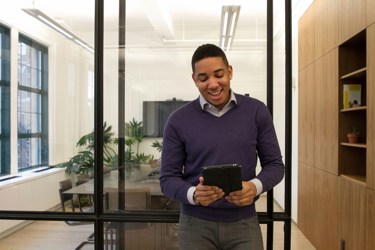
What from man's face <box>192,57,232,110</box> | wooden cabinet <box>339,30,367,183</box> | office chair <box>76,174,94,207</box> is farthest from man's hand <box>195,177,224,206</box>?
wooden cabinet <box>339,30,367,183</box>

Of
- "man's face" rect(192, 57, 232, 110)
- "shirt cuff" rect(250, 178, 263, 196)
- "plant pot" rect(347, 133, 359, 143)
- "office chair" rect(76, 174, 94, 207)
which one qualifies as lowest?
"office chair" rect(76, 174, 94, 207)

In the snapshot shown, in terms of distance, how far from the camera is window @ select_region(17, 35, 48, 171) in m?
2.34

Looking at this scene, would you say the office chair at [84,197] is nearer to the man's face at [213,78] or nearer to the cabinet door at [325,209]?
the man's face at [213,78]

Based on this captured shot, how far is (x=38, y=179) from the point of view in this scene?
97.7 inches

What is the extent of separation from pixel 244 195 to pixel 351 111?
7.50 feet

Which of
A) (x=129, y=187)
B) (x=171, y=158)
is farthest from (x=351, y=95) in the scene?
(x=171, y=158)

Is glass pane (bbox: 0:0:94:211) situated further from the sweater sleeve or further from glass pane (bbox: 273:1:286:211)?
glass pane (bbox: 273:1:286:211)

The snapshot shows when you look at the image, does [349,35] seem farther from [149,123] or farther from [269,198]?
[149,123]

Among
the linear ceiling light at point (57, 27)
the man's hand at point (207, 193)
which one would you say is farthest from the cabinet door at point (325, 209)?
the linear ceiling light at point (57, 27)

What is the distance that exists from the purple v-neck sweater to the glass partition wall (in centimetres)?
61

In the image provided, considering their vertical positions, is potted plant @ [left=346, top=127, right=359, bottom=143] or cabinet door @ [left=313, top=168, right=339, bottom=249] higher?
potted plant @ [left=346, top=127, right=359, bottom=143]

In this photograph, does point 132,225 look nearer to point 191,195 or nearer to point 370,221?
point 191,195

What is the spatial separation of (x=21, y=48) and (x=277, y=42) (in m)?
1.82

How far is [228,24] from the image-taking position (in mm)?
2238
